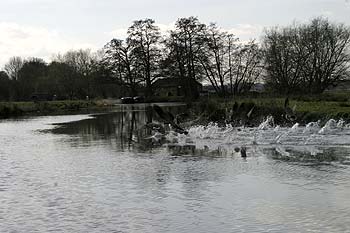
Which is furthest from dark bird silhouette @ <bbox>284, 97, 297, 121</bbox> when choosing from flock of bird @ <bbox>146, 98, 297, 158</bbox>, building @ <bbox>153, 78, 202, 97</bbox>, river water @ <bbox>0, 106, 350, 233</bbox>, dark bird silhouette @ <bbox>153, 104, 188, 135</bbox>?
building @ <bbox>153, 78, 202, 97</bbox>

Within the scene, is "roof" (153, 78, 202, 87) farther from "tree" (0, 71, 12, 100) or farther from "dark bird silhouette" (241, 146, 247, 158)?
"dark bird silhouette" (241, 146, 247, 158)

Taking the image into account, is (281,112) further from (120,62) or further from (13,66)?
(13,66)

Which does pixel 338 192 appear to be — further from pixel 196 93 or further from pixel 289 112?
pixel 196 93

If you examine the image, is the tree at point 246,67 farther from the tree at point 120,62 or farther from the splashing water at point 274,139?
the splashing water at point 274,139

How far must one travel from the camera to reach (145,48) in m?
80.9

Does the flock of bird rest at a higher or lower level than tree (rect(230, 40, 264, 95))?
lower

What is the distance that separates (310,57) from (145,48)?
3032cm

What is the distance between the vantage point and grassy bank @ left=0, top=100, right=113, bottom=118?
Answer: 55428mm

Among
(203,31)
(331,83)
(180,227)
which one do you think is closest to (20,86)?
(203,31)

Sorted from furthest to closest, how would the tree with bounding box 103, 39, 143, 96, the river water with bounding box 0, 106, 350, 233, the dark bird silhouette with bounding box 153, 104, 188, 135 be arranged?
the tree with bounding box 103, 39, 143, 96 < the dark bird silhouette with bounding box 153, 104, 188, 135 < the river water with bounding box 0, 106, 350, 233

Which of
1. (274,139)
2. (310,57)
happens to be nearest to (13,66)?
(310,57)

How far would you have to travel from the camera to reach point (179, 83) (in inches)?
2876

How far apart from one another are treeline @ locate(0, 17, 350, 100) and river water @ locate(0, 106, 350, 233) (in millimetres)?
35482

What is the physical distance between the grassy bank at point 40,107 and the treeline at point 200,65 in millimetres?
10393
